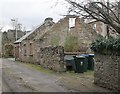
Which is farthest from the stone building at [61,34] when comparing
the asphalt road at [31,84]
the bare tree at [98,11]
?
the bare tree at [98,11]

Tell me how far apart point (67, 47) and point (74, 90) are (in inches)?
560

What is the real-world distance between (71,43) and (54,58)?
17.6ft

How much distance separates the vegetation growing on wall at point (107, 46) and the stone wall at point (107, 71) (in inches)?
11.1

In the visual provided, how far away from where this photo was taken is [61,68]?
21.5 metres

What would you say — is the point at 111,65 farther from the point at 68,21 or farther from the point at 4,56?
the point at 4,56

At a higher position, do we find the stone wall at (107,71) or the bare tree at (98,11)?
the bare tree at (98,11)

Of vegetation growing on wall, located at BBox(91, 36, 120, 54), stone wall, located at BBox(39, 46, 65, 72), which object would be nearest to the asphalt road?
vegetation growing on wall, located at BBox(91, 36, 120, 54)

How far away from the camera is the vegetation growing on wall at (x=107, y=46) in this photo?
13.0 metres

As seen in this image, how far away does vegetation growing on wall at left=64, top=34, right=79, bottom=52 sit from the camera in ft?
88.6

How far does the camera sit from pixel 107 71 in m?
14.0

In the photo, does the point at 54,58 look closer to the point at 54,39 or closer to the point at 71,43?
the point at 71,43

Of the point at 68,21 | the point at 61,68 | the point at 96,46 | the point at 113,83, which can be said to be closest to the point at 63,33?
the point at 68,21

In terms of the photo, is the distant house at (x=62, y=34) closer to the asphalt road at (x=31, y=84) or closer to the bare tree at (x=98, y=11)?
the asphalt road at (x=31, y=84)

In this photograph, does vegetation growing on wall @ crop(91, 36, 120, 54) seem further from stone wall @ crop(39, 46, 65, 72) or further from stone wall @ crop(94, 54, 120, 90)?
stone wall @ crop(39, 46, 65, 72)
